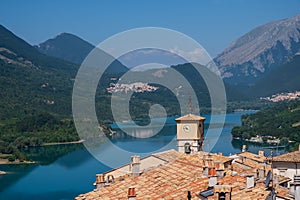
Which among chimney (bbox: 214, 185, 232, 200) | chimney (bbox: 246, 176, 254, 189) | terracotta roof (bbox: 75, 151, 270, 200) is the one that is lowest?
terracotta roof (bbox: 75, 151, 270, 200)

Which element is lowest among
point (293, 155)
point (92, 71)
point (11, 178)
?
point (11, 178)

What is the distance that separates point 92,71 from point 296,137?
7345 cm

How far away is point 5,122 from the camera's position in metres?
76.9

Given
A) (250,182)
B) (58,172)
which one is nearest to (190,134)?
(250,182)

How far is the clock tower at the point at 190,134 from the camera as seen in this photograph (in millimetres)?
17703

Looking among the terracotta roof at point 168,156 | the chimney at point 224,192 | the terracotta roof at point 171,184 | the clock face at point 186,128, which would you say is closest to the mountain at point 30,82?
the clock face at point 186,128

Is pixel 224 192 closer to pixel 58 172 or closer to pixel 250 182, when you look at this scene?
pixel 250 182

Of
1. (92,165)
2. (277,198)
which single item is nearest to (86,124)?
(92,165)

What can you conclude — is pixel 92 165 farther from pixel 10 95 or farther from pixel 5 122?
pixel 10 95

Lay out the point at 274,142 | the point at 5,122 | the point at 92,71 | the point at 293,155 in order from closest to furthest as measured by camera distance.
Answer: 1. the point at 293,155
2. the point at 274,142
3. the point at 5,122
4. the point at 92,71

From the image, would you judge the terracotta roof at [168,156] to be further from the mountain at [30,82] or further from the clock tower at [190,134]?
the mountain at [30,82]

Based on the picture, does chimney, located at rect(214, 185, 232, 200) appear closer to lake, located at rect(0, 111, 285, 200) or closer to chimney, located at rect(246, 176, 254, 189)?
chimney, located at rect(246, 176, 254, 189)

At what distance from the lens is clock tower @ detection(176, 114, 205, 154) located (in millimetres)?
17703

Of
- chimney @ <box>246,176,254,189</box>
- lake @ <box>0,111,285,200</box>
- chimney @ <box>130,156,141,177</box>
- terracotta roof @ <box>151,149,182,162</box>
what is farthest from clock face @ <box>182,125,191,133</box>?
chimney @ <box>246,176,254,189</box>
